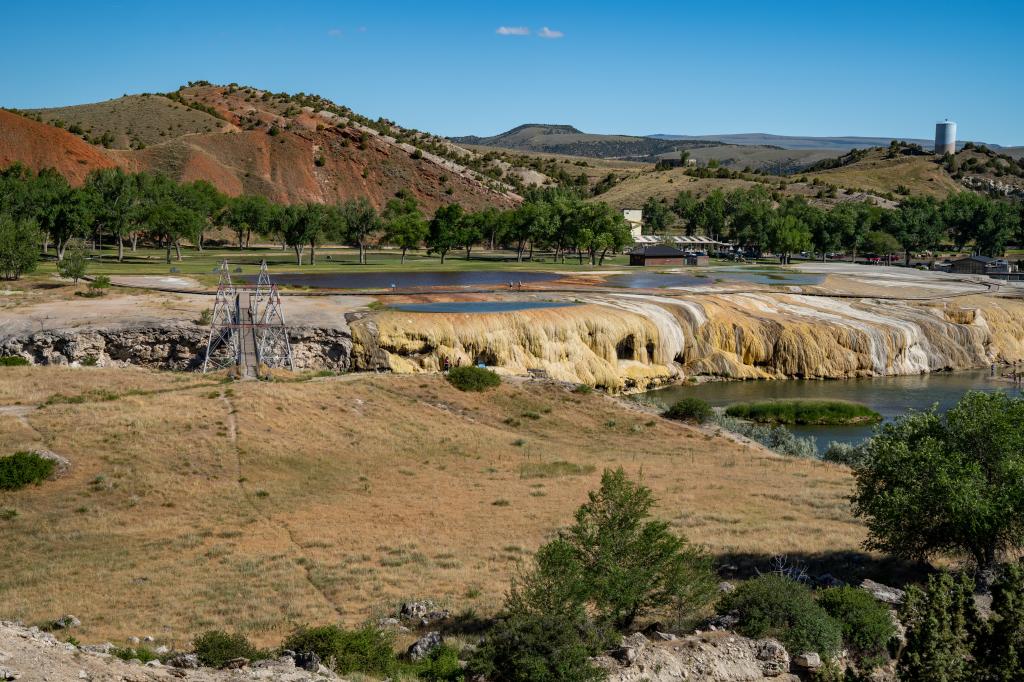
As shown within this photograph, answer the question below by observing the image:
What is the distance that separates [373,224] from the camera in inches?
4377

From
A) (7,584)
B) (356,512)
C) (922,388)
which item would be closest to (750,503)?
(356,512)

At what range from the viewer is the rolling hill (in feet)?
456

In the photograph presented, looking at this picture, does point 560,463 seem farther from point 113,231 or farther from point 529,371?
point 113,231

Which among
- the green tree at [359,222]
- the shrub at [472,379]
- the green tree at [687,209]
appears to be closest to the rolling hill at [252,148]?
the green tree at [687,209]

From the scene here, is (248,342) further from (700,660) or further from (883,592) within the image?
(700,660)

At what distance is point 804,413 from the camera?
55906 millimetres

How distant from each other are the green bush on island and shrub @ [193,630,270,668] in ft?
134

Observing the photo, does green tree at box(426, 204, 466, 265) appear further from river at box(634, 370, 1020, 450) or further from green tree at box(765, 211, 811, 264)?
river at box(634, 370, 1020, 450)

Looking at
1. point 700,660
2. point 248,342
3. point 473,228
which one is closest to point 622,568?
point 700,660

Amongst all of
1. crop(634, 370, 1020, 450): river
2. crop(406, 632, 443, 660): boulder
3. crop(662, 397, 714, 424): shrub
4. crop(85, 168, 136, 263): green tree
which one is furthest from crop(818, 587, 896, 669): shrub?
crop(85, 168, 136, 263): green tree

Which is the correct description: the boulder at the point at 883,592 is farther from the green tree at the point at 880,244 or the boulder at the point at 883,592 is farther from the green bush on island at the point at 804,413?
the green tree at the point at 880,244

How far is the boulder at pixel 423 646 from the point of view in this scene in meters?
18.7

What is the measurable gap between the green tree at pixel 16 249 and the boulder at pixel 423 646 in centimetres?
6227

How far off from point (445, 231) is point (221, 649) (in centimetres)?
9243
